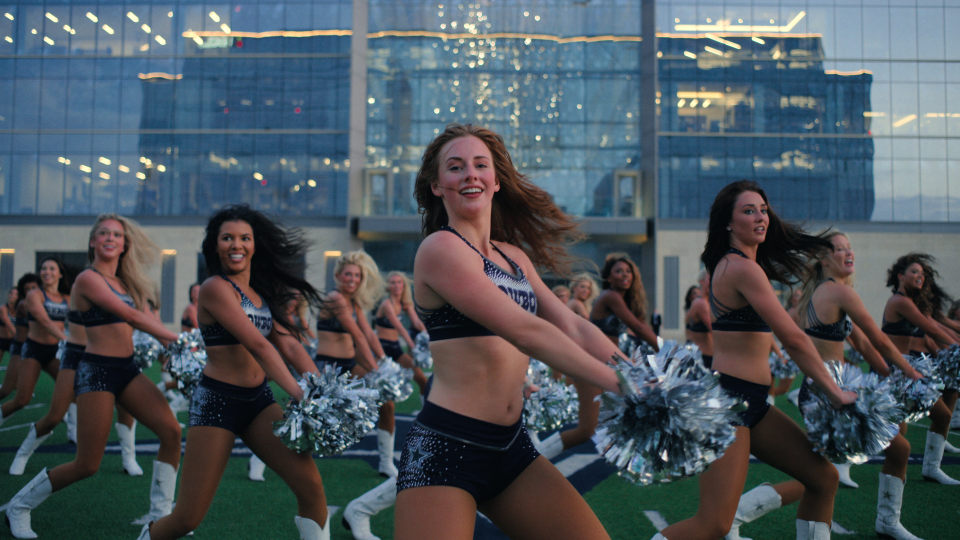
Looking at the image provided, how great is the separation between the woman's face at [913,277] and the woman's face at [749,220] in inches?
140

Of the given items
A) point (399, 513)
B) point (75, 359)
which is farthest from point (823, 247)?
point (75, 359)

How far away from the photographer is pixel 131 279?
4633 millimetres

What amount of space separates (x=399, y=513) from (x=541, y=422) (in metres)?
3.14

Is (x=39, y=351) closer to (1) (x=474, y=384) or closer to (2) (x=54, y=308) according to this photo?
(2) (x=54, y=308)

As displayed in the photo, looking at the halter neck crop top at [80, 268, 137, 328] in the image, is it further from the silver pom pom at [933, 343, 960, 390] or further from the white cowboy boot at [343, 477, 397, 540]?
the silver pom pom at [933, 343, 960, 390]

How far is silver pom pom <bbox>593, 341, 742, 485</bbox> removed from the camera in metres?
1.58

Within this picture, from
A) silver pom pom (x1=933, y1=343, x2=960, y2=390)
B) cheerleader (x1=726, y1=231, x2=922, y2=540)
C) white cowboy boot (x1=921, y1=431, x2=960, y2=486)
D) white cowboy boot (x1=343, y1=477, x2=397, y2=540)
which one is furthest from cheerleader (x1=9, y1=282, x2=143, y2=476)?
silver pom pom (x1=933, y1=343, x2=960, y2=390)

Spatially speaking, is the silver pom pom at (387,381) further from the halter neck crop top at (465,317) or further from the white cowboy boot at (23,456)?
the halter neck crop top at (465,317)

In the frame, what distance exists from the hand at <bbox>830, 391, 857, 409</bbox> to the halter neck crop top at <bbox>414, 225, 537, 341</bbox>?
153 centimetres

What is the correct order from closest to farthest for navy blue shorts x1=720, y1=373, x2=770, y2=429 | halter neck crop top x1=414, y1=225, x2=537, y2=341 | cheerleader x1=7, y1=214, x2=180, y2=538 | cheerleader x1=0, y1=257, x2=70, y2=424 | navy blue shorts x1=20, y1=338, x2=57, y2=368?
halter neck crop top x1=414, y1=225, x2=537, y2=341 → navy blue shorts x1=720, y1=373, x2=770, y2=429 → cheerleader x1=7, y1=214, x2=180, y2=538 → cheerleader x1=0, y1=257, x2=70, y2=424 → navy blue shorts x1=20, y1=338, x2=57, y2=368

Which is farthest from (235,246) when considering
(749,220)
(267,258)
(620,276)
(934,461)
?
(934,461)

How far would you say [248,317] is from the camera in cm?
325

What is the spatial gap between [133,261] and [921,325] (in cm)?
589

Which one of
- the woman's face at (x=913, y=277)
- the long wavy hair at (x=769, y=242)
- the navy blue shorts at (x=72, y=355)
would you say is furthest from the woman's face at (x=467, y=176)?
the woman's face at (x=913, y=277)
